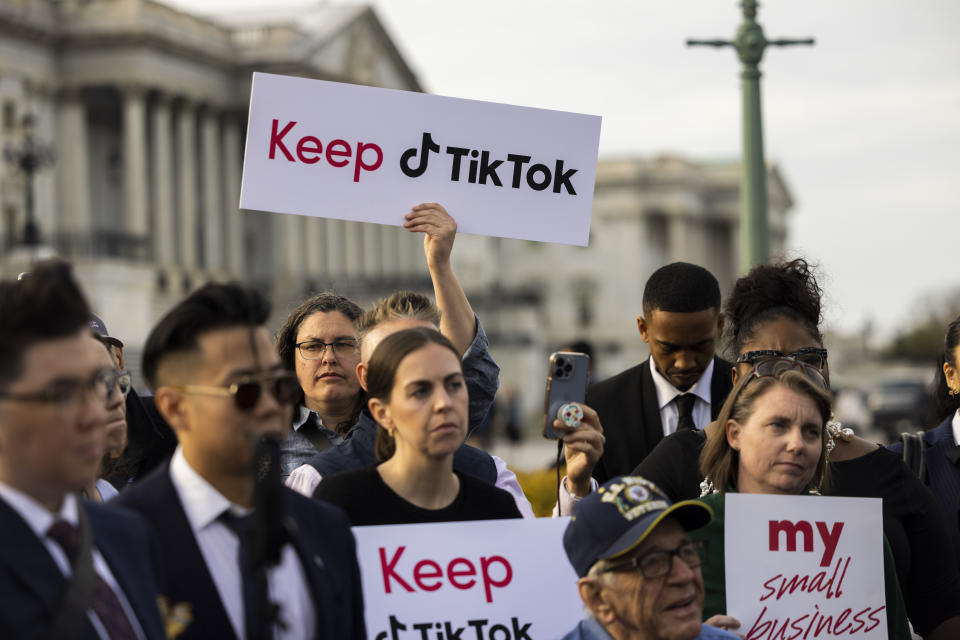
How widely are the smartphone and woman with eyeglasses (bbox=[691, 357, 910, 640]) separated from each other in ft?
1.78

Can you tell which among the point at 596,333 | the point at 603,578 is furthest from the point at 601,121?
the point at 596,333

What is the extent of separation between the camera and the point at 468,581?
5.29 metres

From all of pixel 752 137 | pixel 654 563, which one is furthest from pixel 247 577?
pixel 752 137

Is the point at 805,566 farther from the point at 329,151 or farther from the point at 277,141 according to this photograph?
the point at 277,141

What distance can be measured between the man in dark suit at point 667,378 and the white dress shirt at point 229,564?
2979 millimetres

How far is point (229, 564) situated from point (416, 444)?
1.05 m

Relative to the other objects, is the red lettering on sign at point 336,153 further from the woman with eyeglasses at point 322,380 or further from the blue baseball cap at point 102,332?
the blue baseball cap at point 102,332

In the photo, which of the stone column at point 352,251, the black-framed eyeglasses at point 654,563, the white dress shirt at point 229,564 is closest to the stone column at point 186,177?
the stone column at point 352,251

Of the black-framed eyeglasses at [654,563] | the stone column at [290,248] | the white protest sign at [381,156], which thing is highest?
the stone column at [290,248]

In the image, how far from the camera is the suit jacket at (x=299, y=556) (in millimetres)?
4039

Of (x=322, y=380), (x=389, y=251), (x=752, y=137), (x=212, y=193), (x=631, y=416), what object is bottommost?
(x=631, y=416)

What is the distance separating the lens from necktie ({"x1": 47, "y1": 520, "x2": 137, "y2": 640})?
374 centimetres

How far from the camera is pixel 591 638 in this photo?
467 cm

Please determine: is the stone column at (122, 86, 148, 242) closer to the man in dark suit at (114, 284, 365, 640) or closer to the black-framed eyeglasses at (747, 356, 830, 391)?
the black-framed eyeglasses at (747, 356, 830, 391)
